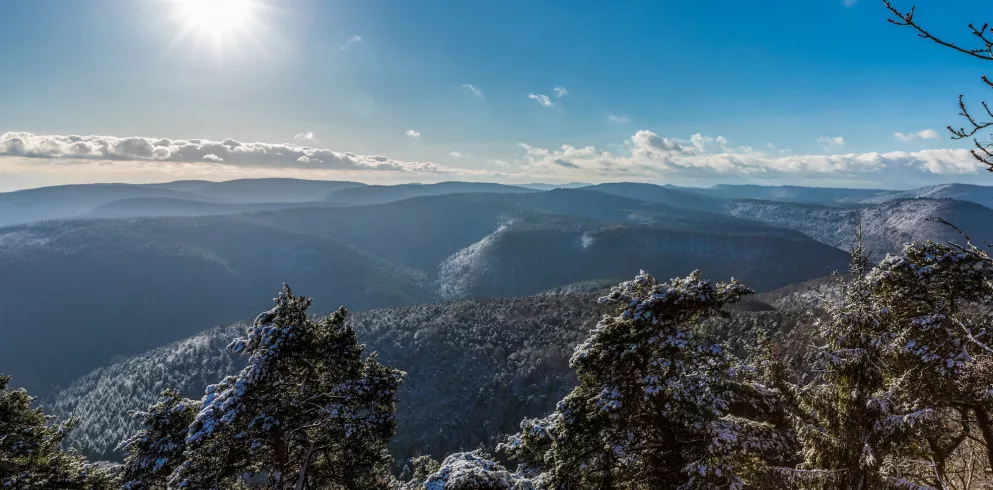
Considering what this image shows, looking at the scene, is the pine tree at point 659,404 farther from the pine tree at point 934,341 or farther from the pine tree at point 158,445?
the pine tree at point 158,445

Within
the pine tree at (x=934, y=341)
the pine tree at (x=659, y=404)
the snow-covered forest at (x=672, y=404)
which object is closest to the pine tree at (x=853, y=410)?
the snow-covered forest at (x=672, y=404)

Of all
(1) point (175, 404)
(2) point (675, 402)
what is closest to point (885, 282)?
(2) point (675, 402)

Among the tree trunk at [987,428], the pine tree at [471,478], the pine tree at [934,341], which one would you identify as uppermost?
the pine tree at [934,341]

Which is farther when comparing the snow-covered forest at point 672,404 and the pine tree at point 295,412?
the pine tree at point 295,412

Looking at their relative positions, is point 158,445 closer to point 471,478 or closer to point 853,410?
point 471,478

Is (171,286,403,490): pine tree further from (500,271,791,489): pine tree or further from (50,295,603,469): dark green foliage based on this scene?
(50,295,603,469): dark green foliage

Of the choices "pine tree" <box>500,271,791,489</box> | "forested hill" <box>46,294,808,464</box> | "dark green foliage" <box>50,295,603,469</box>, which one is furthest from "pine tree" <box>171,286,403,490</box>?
"dark green foliage" <box>50,295,603,469</box>

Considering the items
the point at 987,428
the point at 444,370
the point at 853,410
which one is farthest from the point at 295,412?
the point at 444,370
